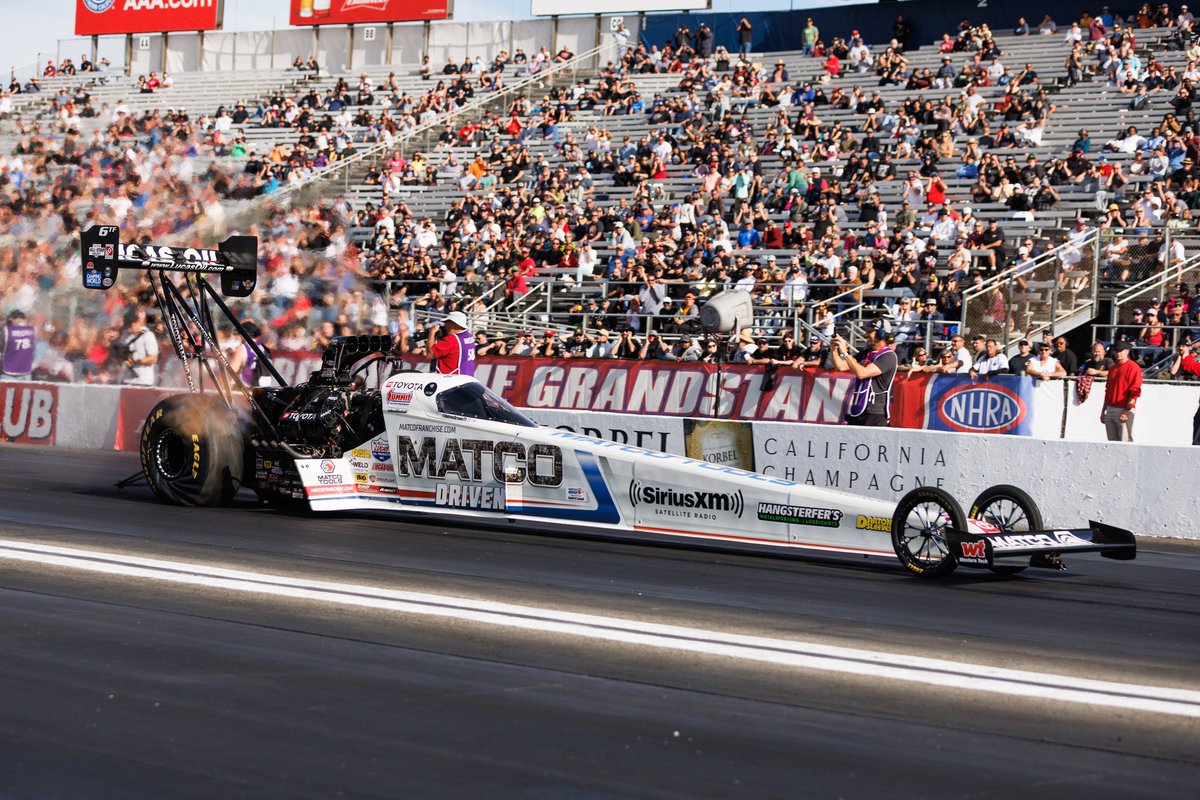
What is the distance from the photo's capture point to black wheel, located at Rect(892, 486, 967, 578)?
35.8 ft

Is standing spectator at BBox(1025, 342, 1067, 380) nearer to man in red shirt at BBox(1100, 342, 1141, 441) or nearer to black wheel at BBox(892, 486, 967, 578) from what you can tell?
man in red shirt at BBox(1100, 342, 1141, 441)

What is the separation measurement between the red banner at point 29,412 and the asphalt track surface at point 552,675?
1309 cm

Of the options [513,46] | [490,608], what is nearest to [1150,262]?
[490,608]

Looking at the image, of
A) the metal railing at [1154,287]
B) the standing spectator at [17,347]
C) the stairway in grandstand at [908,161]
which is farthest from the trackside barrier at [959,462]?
the standing spectator at [17,347]

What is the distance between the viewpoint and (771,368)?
70.1 feet

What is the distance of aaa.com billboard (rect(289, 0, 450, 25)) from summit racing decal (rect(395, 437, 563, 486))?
3721 centimetres

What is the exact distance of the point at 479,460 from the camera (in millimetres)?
13055

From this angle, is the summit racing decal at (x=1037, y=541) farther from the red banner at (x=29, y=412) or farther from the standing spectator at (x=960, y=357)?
the red banner at (x=29, y=412)

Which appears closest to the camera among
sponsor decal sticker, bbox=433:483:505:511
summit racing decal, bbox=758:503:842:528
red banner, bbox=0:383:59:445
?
summit racing decal, bbox=758:503:842:528

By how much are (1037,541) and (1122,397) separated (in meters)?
8.78

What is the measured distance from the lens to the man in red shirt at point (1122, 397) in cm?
1873

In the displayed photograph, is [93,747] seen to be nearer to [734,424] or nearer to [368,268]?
[734,424]

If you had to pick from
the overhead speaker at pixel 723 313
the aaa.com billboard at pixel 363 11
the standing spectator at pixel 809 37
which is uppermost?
the aaa.com billboard at pixel 363 11

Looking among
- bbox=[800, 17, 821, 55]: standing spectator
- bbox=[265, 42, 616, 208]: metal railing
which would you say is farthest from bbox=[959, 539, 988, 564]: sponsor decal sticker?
bbox=[800, 17, 821, 55]: standing spectator
